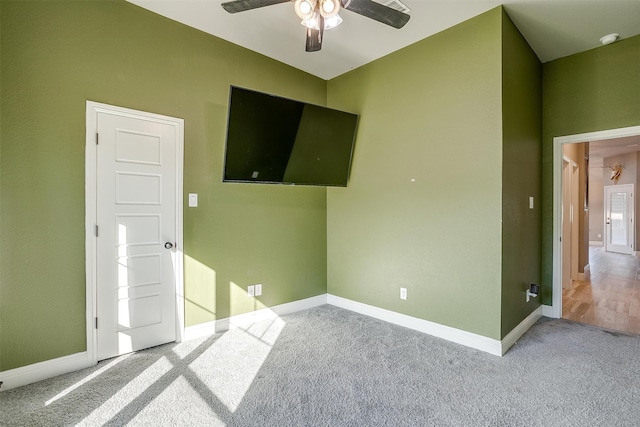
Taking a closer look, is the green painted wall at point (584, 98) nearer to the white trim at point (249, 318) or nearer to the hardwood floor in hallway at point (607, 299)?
the hardwood floor in hallway at point (607, 299)

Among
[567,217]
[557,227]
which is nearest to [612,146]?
[567,217]

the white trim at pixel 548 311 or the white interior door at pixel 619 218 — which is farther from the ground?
the white interior door at pixel 619 218

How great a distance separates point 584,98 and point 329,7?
3.12 metres

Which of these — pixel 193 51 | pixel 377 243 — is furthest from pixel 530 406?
pixel 193 51

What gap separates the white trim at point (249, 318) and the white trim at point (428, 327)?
0.35 metres

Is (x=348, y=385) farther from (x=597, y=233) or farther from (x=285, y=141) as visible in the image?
(x=597, y=233)

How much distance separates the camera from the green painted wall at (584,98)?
2977 millimetres

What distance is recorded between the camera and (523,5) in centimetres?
249

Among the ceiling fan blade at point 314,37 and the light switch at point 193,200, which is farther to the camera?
the light switch at point 193,200

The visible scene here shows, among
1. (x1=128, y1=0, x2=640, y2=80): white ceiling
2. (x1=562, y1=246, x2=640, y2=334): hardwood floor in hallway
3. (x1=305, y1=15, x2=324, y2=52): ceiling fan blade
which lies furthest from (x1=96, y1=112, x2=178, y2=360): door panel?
(x1=562, y1=246, x2=640, y2=334): hardwood floor in hallway

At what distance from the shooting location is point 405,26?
2.79 meters

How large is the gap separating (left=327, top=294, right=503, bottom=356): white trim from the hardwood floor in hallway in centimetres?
157

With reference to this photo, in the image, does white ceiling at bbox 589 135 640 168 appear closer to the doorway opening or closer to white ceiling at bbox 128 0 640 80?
the doorway opening

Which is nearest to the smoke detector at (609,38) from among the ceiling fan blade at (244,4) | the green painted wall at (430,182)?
the green painted wall at (430,182)
